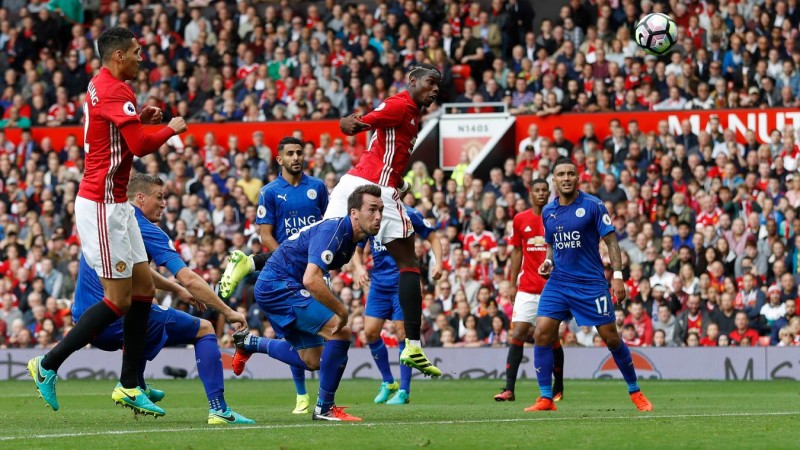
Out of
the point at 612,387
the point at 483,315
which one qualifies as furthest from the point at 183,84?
the point at 612,387

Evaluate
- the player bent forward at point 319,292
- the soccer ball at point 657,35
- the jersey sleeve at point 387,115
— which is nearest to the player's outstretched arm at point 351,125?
the jersey sleeve at point 387,115

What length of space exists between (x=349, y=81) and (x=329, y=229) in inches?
684

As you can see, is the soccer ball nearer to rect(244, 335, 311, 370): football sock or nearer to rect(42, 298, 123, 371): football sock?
rect(244, 335, 311, 370): football sock

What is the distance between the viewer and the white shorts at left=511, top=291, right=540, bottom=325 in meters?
16.1

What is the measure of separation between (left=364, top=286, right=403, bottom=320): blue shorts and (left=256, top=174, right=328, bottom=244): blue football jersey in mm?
1563

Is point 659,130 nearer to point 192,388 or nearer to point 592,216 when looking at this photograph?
point 192,388

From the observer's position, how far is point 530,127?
83.4 ft

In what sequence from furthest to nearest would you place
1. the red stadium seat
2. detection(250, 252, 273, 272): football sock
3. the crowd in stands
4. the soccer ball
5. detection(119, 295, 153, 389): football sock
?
the red stadium seat
the crowd in stands
the soccer ball
detection(250, 252, 273, 272): football sock
detection(119, 295, 153, 389): football sock

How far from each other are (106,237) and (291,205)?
4044mm

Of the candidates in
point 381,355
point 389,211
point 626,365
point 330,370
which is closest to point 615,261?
point 626,365

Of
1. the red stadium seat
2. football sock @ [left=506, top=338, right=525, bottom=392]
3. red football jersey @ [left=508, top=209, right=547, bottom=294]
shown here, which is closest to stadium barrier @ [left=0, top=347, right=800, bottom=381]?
red football jersey @ [left=508, top=209, right=547, bottom=294]

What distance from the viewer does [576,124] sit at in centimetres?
2558

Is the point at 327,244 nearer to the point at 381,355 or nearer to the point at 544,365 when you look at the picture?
the point at 544,365

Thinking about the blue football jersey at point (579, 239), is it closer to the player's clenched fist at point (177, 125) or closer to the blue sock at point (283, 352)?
the blue sock at point (283, 352)
